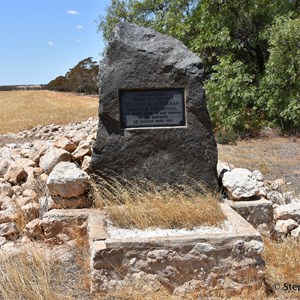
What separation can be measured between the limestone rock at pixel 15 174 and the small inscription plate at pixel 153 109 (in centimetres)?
209

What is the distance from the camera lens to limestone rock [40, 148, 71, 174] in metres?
6.39

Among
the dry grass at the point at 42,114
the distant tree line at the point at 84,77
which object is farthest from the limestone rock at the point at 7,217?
the distant tree line at the point at 84,77

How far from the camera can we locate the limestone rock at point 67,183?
17.3 feet

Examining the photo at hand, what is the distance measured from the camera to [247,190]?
558 cm

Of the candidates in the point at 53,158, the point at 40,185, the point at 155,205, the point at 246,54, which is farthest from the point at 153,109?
the point at 246,54

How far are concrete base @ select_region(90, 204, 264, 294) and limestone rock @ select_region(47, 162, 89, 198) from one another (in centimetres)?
132

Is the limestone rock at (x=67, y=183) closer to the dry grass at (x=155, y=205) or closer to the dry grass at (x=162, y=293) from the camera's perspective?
the dry grass at (x=155, y=205)

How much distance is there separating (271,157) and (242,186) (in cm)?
601

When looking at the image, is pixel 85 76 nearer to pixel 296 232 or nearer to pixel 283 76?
pixel 283 76

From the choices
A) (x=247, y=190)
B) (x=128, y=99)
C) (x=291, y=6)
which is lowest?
(x=247, y=190)

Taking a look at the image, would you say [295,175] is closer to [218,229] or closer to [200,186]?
[200,186]

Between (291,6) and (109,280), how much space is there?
620 inches

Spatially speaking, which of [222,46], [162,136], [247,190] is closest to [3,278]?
[162,136]

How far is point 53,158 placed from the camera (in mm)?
6418
